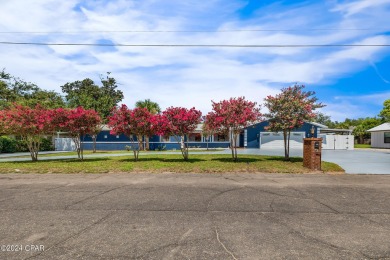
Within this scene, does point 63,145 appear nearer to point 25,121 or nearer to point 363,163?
point 25,121

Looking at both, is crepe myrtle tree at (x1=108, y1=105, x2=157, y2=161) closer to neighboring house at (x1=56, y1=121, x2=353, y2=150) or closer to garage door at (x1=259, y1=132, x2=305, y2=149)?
neighboring house at (x1=56, y1=121, x2=353, y2=150)

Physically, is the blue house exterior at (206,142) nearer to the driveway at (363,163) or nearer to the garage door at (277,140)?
the garage door at (277,140)

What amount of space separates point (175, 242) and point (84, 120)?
1474 cm

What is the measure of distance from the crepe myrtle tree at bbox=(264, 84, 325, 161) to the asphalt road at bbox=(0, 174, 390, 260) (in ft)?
24.4

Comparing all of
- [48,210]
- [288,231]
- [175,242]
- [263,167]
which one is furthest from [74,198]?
[263,167]

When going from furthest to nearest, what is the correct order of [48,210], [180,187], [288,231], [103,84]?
[103,84] → [180,187] → [48,210] → [288,231]

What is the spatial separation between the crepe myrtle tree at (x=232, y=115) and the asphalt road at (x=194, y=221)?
680 centimetres

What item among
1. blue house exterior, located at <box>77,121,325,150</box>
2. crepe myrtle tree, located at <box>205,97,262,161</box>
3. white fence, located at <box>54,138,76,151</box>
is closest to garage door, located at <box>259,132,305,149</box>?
blue house exterior, located at <box>77,121,325,150</box>

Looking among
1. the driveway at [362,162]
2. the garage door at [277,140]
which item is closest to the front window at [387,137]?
the garage door at [277,140]

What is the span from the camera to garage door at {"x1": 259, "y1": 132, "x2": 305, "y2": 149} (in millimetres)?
34812

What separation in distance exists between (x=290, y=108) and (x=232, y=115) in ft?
12.4

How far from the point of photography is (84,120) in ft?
56.2

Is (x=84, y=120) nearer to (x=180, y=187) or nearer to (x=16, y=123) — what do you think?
(x=16, y=123)

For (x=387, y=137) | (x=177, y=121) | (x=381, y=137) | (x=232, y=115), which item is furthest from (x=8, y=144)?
(x=381, y=137)
